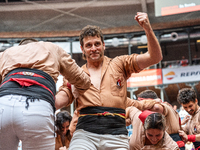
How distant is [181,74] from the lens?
1200 centimetres

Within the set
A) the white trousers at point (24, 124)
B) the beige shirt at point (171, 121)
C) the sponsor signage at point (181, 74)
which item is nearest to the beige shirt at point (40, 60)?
the white trousers at point (24, 124)

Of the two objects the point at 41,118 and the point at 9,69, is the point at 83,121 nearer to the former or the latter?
the point at 41,118

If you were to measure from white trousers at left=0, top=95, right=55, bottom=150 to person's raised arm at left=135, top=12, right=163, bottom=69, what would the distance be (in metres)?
0.91

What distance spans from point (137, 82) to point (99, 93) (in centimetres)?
1074

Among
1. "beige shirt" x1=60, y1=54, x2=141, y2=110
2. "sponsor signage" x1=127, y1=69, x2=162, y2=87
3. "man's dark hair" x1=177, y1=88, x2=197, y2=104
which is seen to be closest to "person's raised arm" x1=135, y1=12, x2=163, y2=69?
"beige shirt" x1=60, y1=54, x2=141, y2=110

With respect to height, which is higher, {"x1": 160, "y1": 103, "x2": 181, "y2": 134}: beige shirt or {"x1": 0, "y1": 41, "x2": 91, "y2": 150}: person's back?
{"x1": 0, "y1": 41, "x2": 91, "y2": 150}: person's back

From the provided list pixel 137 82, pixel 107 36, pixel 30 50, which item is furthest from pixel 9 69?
pixel 107 36

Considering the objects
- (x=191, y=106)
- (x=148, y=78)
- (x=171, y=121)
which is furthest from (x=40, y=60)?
(x=148, y=78)

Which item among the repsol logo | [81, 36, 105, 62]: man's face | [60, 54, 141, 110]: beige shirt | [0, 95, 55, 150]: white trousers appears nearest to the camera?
[0, 95, 55, 150]: white trousers

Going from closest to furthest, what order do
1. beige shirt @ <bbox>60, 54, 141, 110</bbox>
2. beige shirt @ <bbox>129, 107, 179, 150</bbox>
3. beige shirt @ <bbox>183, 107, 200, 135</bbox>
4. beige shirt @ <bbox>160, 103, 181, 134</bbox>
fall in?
beige shirt @ <bbox>60, 54, 141, 110</bbox> → beige shirt @ <bbox>129, 107, 179, 150</bbox> → beige shirt @ <bbox>160, 103, 181, 134</bbox> → beige shirt @ <bbox>183, 107, 200, 135</bbox>

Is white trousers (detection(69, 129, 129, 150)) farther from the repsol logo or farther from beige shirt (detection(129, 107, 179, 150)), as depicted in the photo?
the repsol logo

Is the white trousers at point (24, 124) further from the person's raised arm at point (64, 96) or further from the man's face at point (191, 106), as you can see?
the man's face at point (191, 106)

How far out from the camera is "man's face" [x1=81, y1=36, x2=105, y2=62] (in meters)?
2.10

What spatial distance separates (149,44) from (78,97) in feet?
2.33
